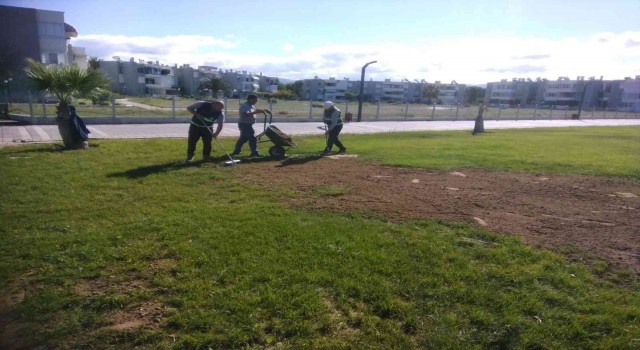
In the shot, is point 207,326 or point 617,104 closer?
point 207,326

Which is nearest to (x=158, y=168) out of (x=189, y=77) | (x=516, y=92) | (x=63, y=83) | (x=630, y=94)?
(x=63, y=83)

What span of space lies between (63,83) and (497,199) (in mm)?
10847

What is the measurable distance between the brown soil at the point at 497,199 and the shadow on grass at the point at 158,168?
1067 mm

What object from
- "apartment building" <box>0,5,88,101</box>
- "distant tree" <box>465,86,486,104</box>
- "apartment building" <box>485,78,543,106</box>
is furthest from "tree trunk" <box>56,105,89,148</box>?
"apartment building" <box>485,78,543,106</box>

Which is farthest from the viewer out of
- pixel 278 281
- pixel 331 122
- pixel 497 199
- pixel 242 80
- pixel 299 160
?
pixel 242 80

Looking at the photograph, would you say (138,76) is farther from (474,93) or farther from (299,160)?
(474,93)

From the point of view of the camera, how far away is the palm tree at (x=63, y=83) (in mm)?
10766

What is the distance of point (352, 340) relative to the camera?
9.45 feet

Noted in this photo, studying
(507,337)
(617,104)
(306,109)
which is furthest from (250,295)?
(617,104)

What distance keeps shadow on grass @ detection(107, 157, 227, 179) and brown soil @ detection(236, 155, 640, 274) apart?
3.50ft

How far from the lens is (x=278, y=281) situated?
139 inches

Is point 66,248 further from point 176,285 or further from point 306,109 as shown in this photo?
point 306,109

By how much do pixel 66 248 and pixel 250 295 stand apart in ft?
6.96

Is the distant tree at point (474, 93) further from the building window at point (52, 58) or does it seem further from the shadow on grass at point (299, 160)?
the building window at point (52, 58)
